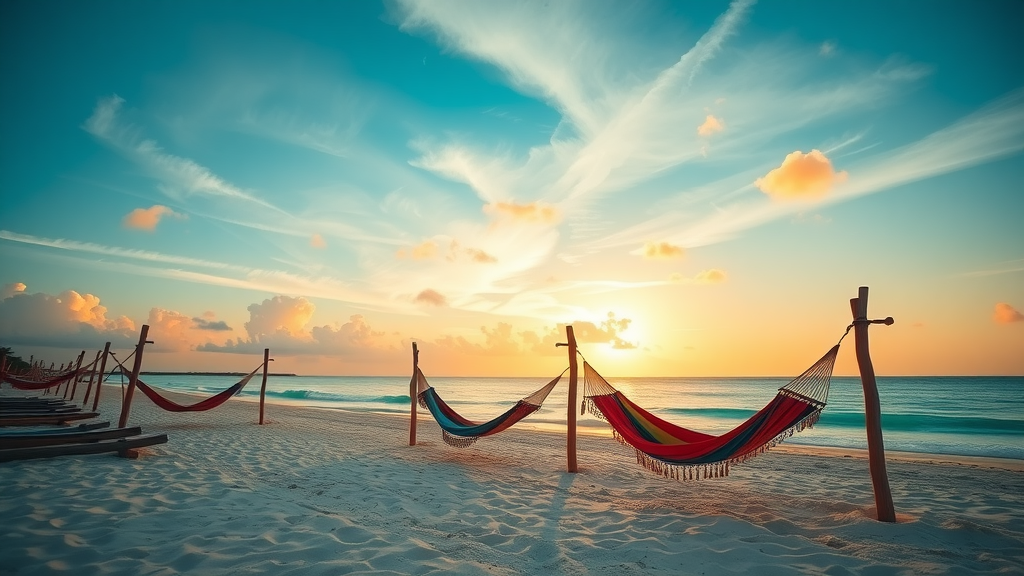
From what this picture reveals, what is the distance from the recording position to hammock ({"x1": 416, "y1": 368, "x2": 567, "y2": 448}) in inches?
203

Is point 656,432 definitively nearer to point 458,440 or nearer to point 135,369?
point 458,440

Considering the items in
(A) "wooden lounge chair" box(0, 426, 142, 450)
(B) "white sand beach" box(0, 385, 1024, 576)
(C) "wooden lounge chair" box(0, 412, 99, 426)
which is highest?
(A) "wooden lounge chair" box(0, 426, 142, 450)

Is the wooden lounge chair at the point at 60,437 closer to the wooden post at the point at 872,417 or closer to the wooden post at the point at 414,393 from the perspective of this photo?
the wooden post at the point at 414,393

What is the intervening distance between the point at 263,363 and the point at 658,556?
878cm

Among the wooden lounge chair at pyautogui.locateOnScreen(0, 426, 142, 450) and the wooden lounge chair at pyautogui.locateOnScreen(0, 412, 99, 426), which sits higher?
the wooden lounge chair at pyautogui.locateOnScreen(0, 426, 142, 450)

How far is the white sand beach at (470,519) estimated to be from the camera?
7.82ft

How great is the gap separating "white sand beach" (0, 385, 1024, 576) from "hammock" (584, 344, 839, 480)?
1.09ft

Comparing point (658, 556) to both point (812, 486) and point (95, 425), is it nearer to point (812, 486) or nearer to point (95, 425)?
point (812, 486)

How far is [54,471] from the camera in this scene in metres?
3.88

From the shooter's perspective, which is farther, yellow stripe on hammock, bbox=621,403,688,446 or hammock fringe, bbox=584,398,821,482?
yellow stripe on hammock, bbox=621,403,688,446

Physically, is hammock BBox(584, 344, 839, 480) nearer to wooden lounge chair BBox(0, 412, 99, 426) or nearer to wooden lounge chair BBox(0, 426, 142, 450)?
wooden lounge chair BBox(0, 426, 142, 450)

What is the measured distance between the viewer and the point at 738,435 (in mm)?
3607


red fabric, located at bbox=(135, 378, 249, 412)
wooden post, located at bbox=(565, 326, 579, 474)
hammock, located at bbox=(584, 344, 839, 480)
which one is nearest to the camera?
hammock, located at bbox=(584, 344, 839, 480)

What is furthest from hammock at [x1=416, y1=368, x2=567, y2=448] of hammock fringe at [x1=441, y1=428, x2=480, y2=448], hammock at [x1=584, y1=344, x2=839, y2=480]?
hammock at [x1=584, y1=344, x2=839, y2=480]
